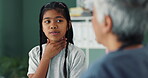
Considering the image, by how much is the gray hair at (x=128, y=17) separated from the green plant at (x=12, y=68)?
9.75 ft

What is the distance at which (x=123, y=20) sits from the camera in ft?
2.64

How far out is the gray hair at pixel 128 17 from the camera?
80 centimetres

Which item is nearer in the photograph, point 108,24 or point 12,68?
point 108,24

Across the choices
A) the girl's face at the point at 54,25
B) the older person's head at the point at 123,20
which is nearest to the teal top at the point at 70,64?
the girl's face at the point at 54,25

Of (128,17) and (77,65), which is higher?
(128,17)

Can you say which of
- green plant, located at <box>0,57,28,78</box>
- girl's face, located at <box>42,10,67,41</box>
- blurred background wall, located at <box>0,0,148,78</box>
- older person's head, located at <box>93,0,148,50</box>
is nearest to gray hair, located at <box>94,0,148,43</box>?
older person's head, located at <box>93,0,148,50</box>

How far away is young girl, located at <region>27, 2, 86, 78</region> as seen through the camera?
1550 millimetres

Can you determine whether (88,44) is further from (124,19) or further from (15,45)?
(124,19)

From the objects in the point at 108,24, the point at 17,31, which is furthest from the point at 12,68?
the point at 108,24

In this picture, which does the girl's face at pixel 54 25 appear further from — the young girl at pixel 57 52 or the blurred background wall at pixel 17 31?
the blurred background wall at pixel 17 31

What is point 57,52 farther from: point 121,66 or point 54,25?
point 121,66

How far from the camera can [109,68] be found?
0.77 m

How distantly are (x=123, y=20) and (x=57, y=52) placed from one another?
33.0 inches

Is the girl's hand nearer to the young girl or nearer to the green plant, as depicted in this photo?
the young girl
